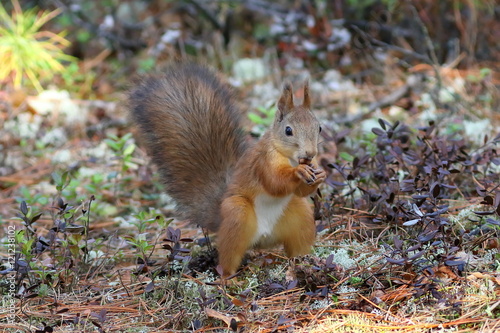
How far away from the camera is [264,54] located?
5926 millimetres

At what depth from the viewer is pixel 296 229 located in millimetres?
2449

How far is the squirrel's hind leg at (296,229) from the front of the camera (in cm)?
245

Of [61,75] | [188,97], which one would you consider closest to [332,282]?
[188,97]

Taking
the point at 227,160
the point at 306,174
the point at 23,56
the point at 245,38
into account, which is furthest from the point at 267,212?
the point at 245,38

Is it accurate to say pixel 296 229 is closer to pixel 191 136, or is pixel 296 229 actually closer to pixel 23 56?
pixel 191 136

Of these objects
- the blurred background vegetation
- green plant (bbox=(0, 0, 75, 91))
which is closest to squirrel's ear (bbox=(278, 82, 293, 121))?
the blurred background vegetation

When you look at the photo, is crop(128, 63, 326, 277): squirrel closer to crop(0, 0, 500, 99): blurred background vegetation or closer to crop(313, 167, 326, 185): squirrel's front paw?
crop(313, 167, 326, 185): squirrel's front paw

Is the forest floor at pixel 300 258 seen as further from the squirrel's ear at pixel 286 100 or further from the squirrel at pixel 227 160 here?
the squirrel's ear at pixel 286 100

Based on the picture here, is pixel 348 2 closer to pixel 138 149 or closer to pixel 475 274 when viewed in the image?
pixel 138 149

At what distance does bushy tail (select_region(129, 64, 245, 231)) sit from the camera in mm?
2658

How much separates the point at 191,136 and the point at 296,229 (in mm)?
633

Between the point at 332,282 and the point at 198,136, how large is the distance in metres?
0.89

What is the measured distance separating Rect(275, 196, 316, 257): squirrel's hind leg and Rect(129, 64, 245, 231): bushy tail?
11.7 inches

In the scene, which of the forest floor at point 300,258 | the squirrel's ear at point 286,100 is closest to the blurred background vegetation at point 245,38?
the forest floor at point 300,258
